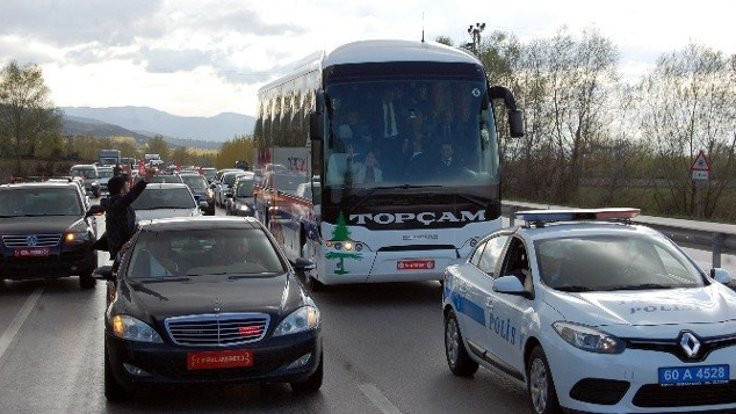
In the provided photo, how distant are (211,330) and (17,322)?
6596mm

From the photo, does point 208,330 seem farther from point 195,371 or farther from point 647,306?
point 647,306

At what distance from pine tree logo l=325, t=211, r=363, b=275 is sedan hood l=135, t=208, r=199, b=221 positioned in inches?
295

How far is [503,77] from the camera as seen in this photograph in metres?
64.2

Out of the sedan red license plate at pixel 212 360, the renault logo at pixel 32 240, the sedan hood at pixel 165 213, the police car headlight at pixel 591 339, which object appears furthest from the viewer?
the sedan hood at pixel 165 213

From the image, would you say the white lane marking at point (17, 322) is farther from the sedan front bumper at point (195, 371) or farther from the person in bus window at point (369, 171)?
the person in bus window at point (369, 171)

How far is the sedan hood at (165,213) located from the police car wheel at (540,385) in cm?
1508

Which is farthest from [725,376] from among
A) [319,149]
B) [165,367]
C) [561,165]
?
[561,165]

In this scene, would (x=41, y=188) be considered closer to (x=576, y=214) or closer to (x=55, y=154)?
(x=576, y=214)

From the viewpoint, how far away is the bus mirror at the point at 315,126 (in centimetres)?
1508

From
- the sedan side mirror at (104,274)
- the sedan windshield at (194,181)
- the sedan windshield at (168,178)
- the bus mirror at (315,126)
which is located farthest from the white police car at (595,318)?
the sedan windshield at (194,181)

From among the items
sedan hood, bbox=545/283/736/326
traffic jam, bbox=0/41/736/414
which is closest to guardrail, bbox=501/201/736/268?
traffic jam, bbox=0/41/736/414

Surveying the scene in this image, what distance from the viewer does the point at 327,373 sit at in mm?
10102

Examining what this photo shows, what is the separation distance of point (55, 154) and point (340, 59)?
15607 centimetres

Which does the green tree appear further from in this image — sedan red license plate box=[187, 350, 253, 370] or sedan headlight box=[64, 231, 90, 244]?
sedan red license plate box=[187, 350, 253, 370]
